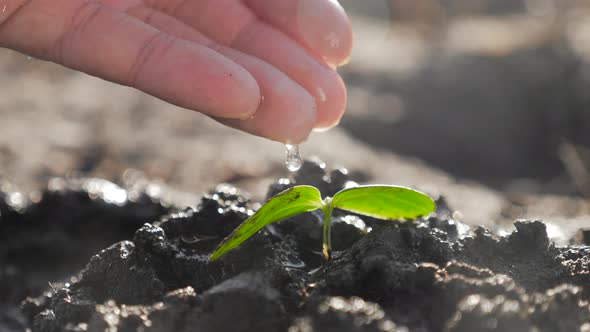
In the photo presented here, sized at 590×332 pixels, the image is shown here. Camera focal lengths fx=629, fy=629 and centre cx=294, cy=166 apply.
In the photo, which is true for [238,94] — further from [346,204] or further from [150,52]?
[346,204]

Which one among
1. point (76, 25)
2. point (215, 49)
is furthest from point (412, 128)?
point (76, 25)

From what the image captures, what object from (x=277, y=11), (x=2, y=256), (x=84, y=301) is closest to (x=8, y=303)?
(x=2, y=256)

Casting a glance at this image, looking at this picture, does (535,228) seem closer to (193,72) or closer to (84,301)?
(193,72)

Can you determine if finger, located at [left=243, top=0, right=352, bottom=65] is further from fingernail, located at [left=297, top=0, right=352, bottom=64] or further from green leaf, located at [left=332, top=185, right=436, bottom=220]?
green leaf, located at [left=332, top=185, right=436, bottom=220]

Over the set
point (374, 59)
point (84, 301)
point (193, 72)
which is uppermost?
point (193, 72)

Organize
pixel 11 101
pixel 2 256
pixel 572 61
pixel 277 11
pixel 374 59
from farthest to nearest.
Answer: pixel 374 59, pixel 572 61, pixel 11 101, pixel 2 256, pixel 277 11

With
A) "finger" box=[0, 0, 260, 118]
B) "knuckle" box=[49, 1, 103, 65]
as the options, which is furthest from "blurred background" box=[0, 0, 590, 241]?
"knuckle" box=[49, 1, 103, 65]
